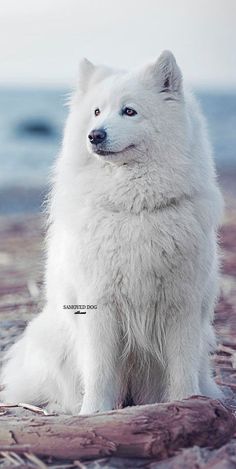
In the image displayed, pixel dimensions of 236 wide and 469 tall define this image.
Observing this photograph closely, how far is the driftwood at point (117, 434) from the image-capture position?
2.25 m

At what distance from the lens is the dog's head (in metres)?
2.68

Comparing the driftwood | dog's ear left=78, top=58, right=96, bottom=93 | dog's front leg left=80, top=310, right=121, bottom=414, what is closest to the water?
dog's ear left=78, top=58, right=96, bottom=93

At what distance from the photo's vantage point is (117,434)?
7.39ft

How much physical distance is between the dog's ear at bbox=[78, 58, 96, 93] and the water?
5.36 meters

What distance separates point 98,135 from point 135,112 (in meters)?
0.18

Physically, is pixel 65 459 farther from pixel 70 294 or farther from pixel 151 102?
pixel 151 102

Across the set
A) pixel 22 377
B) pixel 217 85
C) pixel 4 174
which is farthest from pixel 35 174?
pixel 22 377

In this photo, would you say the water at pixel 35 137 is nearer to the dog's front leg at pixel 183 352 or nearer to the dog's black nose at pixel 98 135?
the dog's front leg at pixel 183 352

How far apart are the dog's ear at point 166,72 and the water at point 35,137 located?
5.57 m

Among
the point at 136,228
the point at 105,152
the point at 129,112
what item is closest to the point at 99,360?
the point at 136,228

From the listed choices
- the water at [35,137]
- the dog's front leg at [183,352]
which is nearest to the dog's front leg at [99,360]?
the dog's front leg at [183,352]

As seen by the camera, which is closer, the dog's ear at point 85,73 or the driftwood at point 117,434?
the driftwood at point 117,434

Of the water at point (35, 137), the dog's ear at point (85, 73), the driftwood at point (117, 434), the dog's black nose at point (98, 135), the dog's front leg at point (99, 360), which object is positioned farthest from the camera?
the water at point (35, 137)

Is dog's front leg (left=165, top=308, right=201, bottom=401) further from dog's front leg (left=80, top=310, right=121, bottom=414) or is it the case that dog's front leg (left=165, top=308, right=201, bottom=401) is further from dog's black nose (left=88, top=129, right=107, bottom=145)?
dog's black nose (left=88, top=129, right=107, bottom=145)
